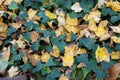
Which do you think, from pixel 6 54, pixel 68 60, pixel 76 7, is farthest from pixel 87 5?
pixel 6 54

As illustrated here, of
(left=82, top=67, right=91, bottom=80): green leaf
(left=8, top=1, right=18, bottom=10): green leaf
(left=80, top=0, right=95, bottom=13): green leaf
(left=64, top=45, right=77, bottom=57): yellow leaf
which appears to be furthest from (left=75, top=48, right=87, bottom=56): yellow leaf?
(left=8, top=1, right=18, bottom=10): green leaf

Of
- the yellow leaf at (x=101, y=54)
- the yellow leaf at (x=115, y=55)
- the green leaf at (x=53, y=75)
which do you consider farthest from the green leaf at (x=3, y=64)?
the yellow leaf at (x=115, y=55)

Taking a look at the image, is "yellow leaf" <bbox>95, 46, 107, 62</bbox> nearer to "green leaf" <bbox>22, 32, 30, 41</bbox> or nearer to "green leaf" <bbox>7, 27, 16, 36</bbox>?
"green leaf" <bbox>22, 32, 30, 41</bbox>

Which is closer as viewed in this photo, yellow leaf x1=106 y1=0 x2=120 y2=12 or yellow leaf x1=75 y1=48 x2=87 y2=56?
yellow leaf x1=75 y1=48 x2=87 y2=56

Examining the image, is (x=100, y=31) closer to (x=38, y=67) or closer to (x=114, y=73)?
(x=114, y=73)

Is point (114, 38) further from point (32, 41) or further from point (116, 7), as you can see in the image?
point (32, 41)

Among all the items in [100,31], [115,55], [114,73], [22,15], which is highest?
[22,15]
